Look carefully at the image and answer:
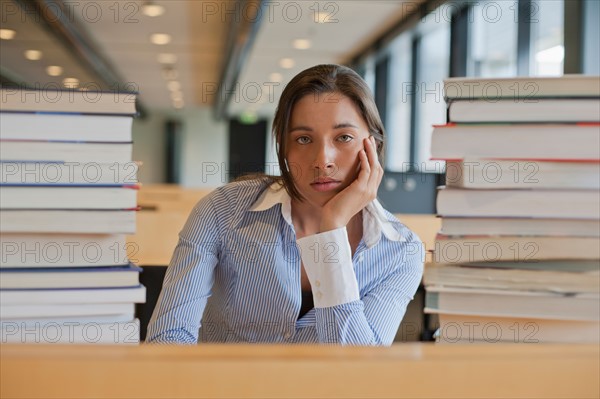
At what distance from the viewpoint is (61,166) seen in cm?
86

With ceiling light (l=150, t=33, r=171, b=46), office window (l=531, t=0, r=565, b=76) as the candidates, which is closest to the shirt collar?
office window (l=531, t=0, r=565, b=76)

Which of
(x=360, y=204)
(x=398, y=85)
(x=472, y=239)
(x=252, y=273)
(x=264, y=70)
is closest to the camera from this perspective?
(x=472, y=239)

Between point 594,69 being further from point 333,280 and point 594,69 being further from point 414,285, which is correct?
point 333,280

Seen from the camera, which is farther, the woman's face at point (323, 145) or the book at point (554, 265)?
the woman's face at point (323, 145)

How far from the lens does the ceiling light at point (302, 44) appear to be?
33.2ft

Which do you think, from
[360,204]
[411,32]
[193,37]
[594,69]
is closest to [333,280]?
[360,204]

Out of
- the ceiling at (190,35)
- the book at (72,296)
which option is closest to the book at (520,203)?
the book at (72,296)

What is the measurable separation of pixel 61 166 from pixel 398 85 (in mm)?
10089

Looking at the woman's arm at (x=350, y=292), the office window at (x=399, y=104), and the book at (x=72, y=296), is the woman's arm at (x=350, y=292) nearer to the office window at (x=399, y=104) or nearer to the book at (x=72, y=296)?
the book at (x=72, y=296)

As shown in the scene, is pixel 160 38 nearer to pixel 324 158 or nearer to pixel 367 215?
pixel 367 215

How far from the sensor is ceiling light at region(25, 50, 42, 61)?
32.7 feet

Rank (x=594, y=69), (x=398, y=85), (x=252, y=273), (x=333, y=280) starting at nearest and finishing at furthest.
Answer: (x=333, y=280), (x=252, y=273), (x=594, y=69), (x=398, y=85)

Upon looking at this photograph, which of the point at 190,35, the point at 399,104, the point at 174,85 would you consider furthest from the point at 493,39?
the point at 174,85

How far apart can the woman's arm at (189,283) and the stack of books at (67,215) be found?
57 centimetres
